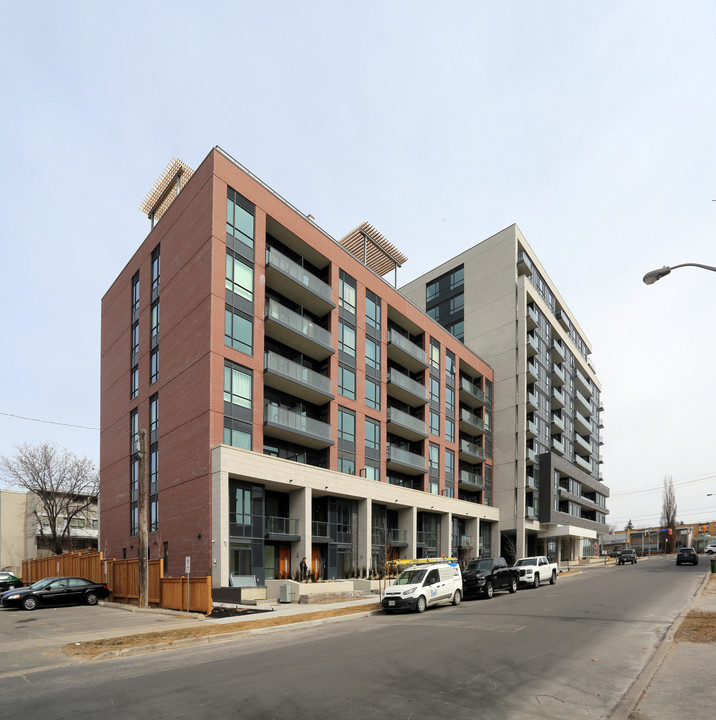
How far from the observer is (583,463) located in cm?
8294

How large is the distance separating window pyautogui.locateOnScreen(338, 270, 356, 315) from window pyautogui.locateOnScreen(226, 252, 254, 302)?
27.5ft

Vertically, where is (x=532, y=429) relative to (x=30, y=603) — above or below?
above

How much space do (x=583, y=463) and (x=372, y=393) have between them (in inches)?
1978

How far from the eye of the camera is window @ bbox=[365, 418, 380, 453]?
42062 millimetres

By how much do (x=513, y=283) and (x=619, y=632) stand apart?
1840 inches

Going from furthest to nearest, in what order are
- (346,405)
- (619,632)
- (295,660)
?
(346,405) < (619,632) < (295,660)

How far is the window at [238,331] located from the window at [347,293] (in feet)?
29.8

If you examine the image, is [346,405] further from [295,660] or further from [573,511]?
[573,511]

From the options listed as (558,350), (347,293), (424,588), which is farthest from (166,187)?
(558,350)

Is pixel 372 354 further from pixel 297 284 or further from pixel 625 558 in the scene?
pixel 625 558

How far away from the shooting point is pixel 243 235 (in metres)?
33.4

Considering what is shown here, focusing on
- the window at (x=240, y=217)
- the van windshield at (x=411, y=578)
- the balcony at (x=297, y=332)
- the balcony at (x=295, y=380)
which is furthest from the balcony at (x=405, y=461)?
the van windshield at (x=411, y=578)

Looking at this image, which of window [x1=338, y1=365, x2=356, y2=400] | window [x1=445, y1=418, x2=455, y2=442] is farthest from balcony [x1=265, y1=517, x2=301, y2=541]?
window [x1=445, y1=418, x2=455, y2=442]

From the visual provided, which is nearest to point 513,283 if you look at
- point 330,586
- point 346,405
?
point 346,405
